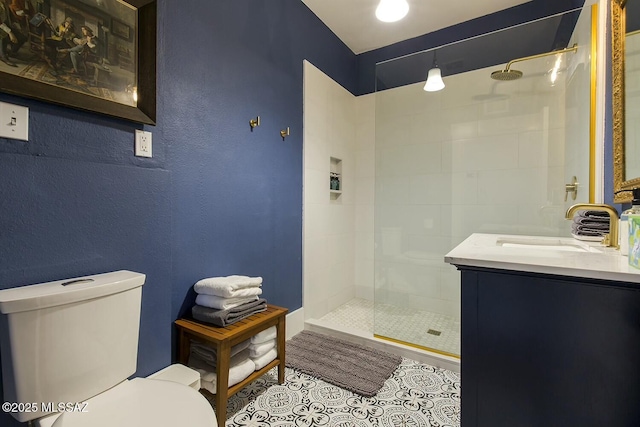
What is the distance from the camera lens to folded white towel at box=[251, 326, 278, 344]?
5.15 feet

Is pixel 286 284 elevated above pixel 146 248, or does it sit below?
below

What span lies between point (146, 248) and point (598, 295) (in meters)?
1.64

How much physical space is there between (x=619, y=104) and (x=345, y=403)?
1.85 meters

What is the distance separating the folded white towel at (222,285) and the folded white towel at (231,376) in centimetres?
35

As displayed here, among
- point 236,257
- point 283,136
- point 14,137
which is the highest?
point 283,136

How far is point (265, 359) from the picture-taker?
62.6 inches

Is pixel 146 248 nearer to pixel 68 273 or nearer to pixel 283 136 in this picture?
pixel 68 273

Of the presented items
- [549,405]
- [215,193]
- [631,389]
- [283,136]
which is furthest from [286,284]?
[631,389]

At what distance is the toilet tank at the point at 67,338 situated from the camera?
34.5 inches

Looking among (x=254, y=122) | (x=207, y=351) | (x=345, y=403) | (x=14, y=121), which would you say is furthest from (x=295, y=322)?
(x=14, y=121)

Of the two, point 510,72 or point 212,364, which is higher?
point 510,72

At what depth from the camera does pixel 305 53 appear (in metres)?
2.45

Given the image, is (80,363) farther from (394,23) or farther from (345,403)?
(394,23)

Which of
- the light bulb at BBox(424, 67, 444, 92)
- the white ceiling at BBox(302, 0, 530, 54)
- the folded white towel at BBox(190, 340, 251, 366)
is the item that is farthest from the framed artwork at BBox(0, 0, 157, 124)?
the light bulb at BBox(424, 67, 444, 92)
